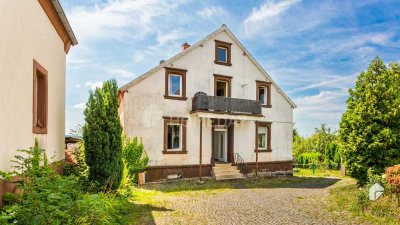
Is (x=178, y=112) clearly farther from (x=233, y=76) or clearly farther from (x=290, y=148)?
(x=290, y=148)

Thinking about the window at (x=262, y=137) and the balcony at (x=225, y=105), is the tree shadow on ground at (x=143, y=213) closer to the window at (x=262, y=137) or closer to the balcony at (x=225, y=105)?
the balcony at (x=225, y=105)

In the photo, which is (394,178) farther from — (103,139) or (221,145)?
(221,145)

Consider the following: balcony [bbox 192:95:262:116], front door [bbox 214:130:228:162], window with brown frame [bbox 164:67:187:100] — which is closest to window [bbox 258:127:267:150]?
balcony [bbox 192:95:262:116]

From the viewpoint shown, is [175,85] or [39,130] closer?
[39,130]

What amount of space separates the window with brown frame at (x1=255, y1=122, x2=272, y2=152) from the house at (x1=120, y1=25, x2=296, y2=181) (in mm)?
73

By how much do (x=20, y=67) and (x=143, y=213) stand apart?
570 cm

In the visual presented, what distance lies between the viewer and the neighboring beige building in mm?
5711

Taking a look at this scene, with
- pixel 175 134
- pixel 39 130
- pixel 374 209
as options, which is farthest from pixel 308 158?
pixel 39 130

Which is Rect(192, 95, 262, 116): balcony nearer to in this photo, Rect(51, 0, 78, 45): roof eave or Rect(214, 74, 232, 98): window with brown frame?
Rect(214, 74, 232, 98): window with brown frame

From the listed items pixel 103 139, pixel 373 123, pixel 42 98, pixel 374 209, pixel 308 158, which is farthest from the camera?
pixel 308 158

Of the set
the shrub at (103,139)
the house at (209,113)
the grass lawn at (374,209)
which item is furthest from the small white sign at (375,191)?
the house at (209,113)

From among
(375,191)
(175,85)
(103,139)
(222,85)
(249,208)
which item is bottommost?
(249,208)

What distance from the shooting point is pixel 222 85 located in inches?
829

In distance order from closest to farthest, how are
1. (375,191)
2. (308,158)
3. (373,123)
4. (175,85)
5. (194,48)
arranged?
1. (375,191)
2. (373,123)
3. (175,85)
4. (194,48)
5. (308,158)
